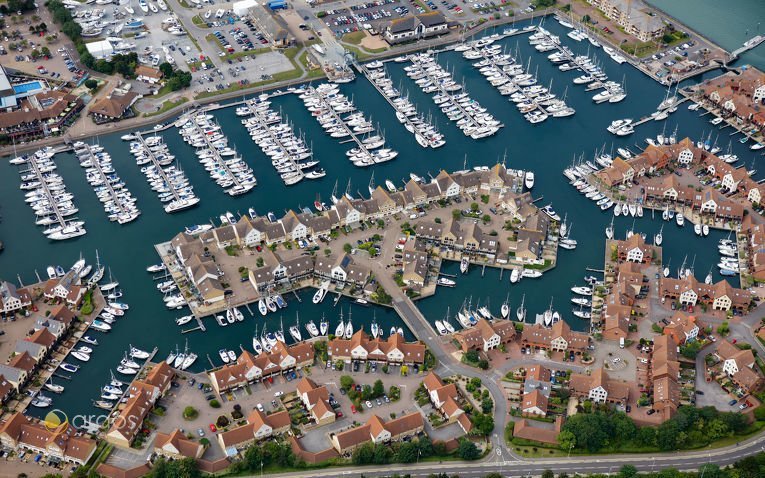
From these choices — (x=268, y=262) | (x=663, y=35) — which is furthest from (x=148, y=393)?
(x=663, y=35)

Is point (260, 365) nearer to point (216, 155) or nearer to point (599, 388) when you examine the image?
point (599, 388)

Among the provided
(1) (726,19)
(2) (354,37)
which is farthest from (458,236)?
(1) (726,19)

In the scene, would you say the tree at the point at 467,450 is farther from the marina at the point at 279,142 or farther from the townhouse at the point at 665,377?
the marina at the point at 279,142

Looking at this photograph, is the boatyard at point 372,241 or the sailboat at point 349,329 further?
the sailboat at point 349,329

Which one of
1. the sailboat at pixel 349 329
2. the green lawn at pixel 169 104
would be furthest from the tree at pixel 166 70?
the sailboat at pixel 349 329

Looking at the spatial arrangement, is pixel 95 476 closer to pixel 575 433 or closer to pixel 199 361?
pixel 199 361

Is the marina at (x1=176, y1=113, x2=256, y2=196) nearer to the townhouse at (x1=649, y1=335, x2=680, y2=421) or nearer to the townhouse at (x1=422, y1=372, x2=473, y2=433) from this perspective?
the townhouse at (x1=422, y1=372, x2=473, y2=433)

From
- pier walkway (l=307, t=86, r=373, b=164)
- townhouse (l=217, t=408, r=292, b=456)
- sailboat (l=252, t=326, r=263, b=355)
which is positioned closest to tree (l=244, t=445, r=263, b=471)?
townhouse (l=217, t=408, r=292, b=456)
